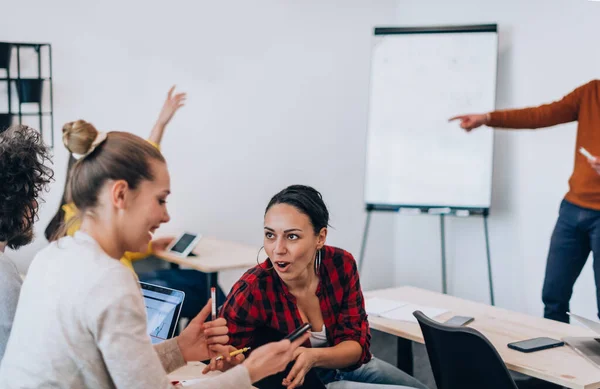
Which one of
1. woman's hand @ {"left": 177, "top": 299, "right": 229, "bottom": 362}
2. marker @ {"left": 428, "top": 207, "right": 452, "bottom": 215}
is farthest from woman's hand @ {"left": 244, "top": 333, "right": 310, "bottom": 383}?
marker @ {"left": 428, "top": 207, "right": 452, "bottom": 215}

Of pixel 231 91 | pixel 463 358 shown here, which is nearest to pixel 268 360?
pixel 463 358

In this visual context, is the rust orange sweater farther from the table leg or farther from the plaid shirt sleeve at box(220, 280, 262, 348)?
the plaid shirt sleeve at box(220, 280, 262, 348)

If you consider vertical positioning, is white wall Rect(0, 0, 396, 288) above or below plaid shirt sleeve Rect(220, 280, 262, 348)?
above

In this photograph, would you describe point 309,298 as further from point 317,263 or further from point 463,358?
point 463,358

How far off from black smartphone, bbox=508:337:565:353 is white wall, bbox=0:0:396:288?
282 cm

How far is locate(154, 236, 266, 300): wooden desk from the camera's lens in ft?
11.5

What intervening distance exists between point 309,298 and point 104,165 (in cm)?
111

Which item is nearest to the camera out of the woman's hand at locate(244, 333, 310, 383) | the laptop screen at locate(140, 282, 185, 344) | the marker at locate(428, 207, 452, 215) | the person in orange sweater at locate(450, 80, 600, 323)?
the woman's hand at locate(244, 333, 310, 383)

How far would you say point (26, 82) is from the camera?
4.04 meters

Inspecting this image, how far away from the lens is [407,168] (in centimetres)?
468

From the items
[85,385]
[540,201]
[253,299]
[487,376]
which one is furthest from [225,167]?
[85,385]

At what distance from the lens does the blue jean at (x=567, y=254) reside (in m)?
3.36

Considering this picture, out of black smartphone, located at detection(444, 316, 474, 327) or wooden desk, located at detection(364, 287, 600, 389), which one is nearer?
wooden desk, located at detection(364, 287, 600, 389)

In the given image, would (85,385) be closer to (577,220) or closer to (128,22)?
(577,220)
